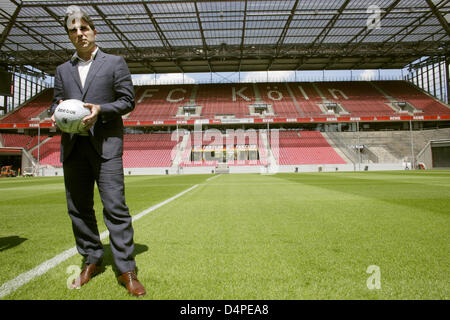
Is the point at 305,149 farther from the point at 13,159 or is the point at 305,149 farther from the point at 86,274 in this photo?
the point at 86,274

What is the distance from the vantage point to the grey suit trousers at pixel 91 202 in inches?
89.1

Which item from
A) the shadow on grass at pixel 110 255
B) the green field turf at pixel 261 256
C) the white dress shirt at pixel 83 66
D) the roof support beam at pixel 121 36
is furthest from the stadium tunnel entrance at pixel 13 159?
the white dress shirt at pixel 83 66

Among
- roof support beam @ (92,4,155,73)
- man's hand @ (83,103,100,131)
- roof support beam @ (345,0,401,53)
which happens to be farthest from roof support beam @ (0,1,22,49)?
roof support beam @ (345,0,401,53)

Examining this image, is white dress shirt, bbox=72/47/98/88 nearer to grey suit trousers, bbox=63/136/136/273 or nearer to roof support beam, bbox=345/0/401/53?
grey suit trousers, bbox=63/136/136/273

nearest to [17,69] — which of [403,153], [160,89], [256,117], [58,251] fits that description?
[160,89]

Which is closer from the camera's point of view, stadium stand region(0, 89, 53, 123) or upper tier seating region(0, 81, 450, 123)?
stadium stand region(0, 89, 53, 123)

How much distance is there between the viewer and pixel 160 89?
49.0 metres

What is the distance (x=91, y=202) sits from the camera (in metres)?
2.55

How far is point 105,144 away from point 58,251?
1.51 m

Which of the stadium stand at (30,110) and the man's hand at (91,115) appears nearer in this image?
the man's hand at (91,115)

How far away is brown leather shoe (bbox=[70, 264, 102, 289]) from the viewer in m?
2.12

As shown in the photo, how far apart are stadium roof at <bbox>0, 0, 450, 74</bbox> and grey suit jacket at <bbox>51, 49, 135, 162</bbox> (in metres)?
26.8

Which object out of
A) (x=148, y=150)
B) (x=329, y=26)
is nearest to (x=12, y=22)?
(x=148, y=150)

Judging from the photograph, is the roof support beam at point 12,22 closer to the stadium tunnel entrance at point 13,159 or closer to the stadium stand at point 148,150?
the stadium tunnel entrance at point 13,159
